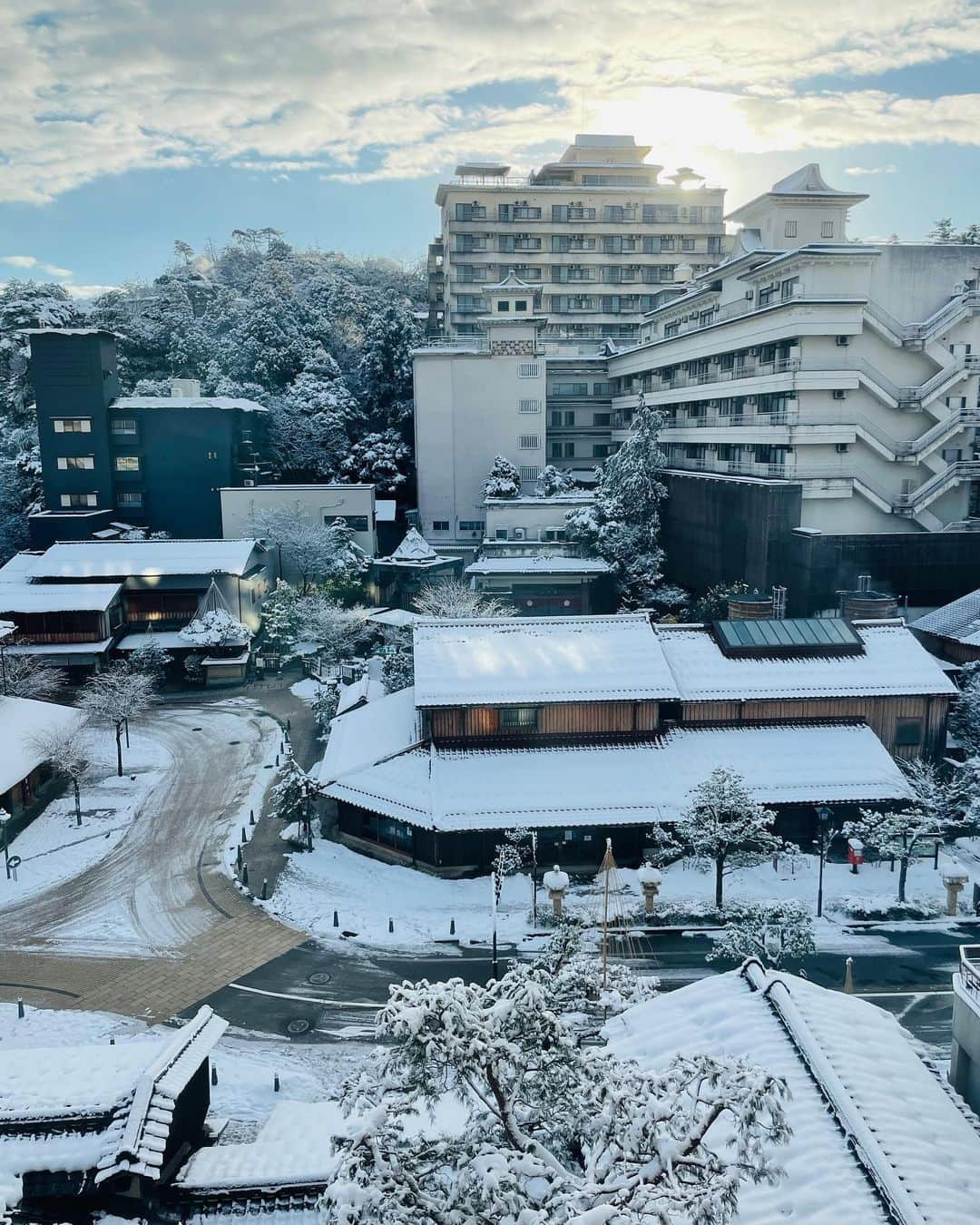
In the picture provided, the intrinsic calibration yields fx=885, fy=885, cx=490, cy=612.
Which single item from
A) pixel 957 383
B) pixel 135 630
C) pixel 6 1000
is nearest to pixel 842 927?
pixel 6 1000

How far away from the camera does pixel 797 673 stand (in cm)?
2767

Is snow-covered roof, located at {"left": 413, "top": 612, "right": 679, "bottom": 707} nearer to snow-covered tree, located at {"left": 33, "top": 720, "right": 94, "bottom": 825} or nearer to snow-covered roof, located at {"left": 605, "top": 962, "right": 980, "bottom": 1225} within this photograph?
snow-covered tree, located at {"left": 33, "top": 720, "right": 94, "bottom": 825}

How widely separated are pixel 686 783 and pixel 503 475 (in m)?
34.6

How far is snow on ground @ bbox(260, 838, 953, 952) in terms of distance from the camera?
2214 centimetres

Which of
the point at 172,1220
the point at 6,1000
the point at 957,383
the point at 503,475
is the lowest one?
the point at 6,1000

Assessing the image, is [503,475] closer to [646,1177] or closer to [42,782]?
[42,782]

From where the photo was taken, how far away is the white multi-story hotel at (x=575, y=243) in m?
74.4

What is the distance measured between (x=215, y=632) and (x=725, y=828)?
2842 centimetres

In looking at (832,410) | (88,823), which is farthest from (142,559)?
(832,410)

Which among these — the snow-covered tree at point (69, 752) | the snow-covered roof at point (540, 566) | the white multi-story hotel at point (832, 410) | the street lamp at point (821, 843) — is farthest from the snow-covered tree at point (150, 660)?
the street lamp at point (821, 843)

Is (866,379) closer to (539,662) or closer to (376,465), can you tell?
(539,662)

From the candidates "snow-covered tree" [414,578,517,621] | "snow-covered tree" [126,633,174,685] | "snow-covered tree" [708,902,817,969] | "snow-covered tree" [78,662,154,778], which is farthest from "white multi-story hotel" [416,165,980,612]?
"snow-covered tree" [126,633,174,685]

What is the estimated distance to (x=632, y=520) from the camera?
167 ft

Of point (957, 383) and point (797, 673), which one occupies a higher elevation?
point (957, 383)
